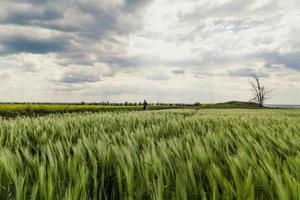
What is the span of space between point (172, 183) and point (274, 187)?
376 millimetres

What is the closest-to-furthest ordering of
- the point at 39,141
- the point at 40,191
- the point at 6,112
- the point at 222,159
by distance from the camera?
the point at 40,191 < the point at 222,159 < the point at 39,141 < the point at 6,112

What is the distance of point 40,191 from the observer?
847mm

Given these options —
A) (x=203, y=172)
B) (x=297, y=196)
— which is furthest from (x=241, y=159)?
(x=297, y=196)

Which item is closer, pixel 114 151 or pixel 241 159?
pixel 241 159

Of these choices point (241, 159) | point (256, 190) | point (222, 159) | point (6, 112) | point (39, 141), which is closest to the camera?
point (256, 190)

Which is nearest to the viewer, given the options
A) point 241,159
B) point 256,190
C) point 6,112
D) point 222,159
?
point 256,190

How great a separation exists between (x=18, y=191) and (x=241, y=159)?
0.89m

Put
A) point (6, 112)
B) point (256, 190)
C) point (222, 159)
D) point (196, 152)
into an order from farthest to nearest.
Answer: point (6, 112) → point (222, 159) → point (196, 152) → point (256, 190)

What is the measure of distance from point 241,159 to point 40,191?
2.73ft

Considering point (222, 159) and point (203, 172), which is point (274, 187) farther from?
point (222, 159)

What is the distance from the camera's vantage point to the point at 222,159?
4.89 feet

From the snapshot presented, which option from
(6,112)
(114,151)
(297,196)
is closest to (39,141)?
(114,151)

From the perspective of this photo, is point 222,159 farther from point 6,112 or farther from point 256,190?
point 6,112

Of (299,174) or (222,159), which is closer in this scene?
(299,174)
